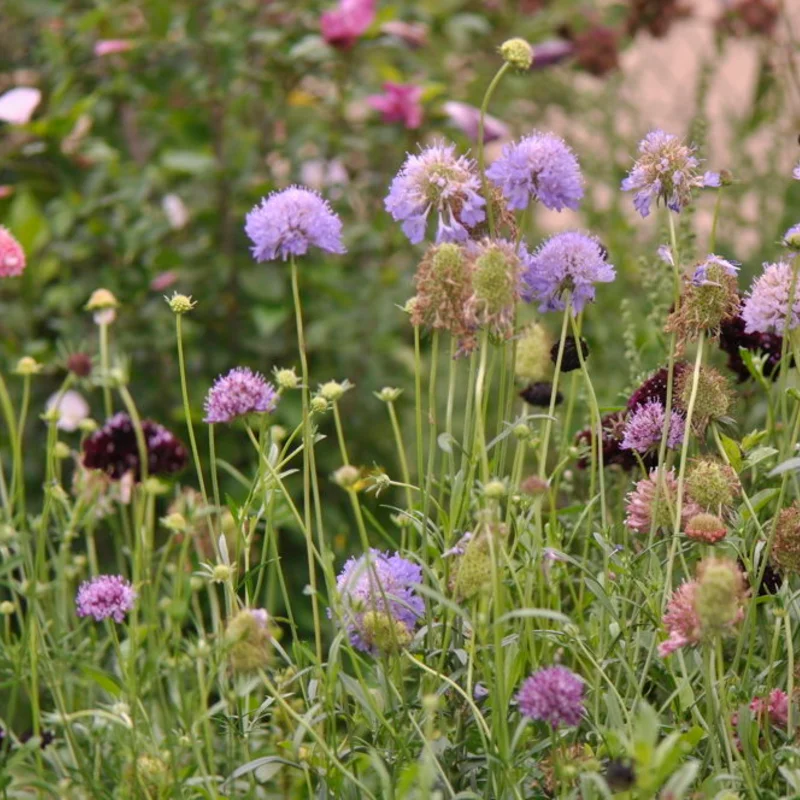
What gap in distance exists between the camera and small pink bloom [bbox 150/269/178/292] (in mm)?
2521

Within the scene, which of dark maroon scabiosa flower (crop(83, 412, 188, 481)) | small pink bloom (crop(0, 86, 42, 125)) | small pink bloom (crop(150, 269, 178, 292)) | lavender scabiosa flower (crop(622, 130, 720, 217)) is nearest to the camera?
lavender scabiosa flower (crop(622, 130, 720, 217))

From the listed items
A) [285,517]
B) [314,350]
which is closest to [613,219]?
[314,350]

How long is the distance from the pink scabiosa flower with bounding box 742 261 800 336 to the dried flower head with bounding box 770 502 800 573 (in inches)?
6.8

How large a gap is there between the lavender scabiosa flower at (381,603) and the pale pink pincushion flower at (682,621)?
0.22 m

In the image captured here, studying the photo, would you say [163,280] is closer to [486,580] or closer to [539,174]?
[539,174]

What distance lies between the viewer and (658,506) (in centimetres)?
131

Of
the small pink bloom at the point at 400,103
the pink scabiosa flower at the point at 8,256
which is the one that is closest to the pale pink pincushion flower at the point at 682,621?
the pink scabiosa flower at the point at 8,256

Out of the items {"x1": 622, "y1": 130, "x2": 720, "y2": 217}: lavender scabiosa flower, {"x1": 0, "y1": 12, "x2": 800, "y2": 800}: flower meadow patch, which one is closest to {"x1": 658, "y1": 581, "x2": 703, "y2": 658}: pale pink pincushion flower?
{"x1": 0, "y1": 12, "x2": 800, "y2": 800}: flower meadow patch

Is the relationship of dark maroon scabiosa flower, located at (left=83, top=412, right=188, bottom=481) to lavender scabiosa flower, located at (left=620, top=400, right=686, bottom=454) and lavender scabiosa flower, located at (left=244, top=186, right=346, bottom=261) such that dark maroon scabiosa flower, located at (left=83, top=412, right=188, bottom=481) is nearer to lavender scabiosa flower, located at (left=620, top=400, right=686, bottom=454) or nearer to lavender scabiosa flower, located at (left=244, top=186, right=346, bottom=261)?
lavender scabiosa flower, located at (left=244, top=186, right=346, bottom=261)

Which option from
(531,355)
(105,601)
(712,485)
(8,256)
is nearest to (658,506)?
(712,485)

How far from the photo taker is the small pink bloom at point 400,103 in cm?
263

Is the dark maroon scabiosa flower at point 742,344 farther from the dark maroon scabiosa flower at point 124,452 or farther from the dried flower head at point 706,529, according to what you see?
the dark maroon scabiosa flower at point 124,452

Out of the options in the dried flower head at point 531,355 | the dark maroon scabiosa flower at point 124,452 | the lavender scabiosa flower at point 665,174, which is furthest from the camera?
the dried flower head at point 531,355

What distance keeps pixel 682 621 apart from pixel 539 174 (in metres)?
0.41
